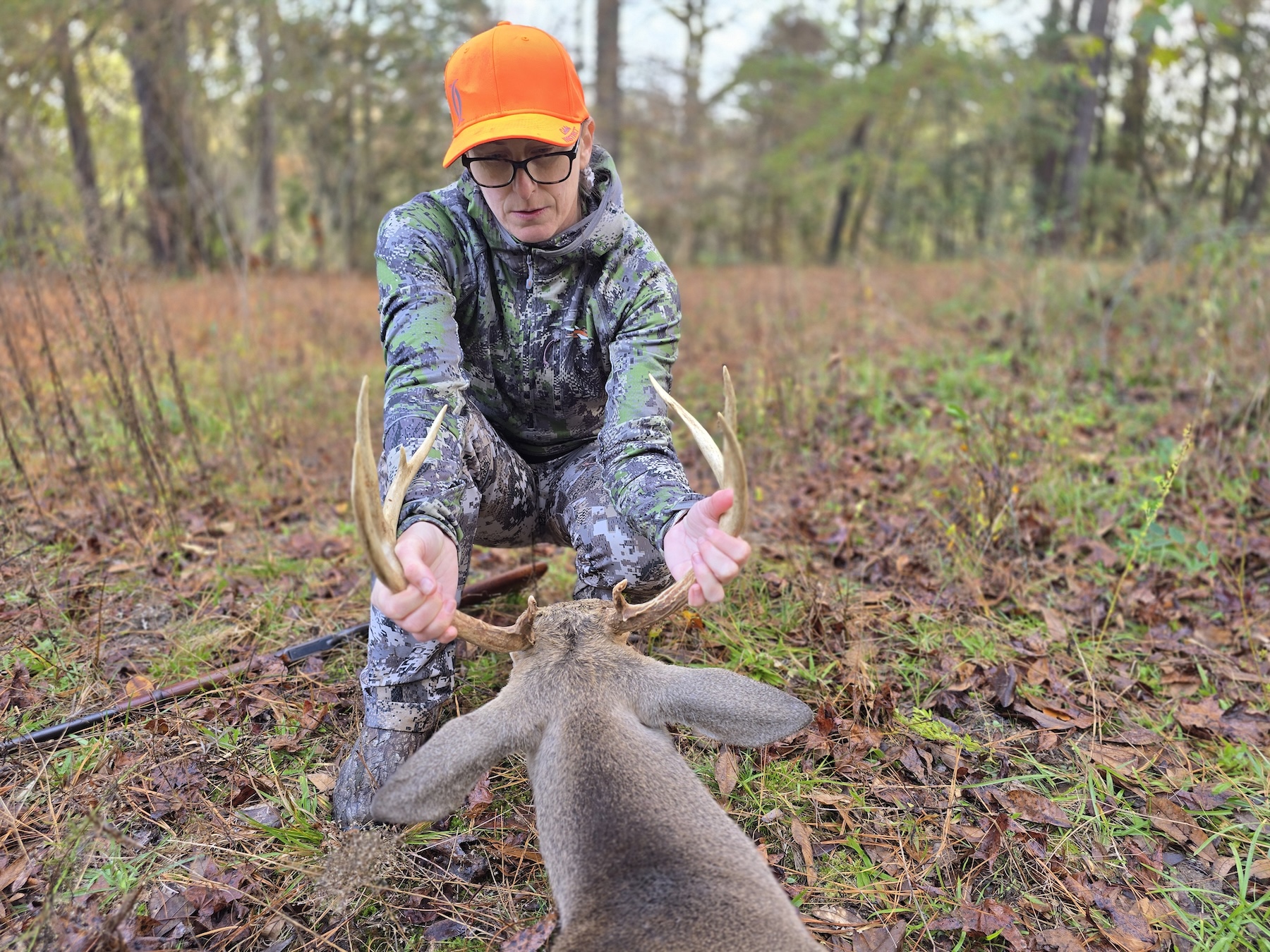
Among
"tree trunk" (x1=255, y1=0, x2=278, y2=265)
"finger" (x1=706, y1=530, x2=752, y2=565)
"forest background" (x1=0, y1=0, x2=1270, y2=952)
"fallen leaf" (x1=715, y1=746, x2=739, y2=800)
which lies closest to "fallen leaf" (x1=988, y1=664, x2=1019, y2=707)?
"forest background" (x1=0, y1=0, x2=1270, y2=952)

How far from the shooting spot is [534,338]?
11.1ft

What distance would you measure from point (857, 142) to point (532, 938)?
75.6 ft

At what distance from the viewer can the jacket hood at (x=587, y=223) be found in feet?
10.4

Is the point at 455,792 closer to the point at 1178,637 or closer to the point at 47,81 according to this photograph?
the point at 1178,637

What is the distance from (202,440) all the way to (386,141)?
50.7 feet

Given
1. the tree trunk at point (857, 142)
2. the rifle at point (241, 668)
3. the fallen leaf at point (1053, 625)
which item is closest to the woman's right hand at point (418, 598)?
the rifle at point (241, 668)

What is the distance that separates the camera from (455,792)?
7.10 ft

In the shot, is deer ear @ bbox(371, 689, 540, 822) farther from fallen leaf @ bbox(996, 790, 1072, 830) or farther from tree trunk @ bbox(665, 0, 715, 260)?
tree trunk @ bbox(665, 0, 715, 260)

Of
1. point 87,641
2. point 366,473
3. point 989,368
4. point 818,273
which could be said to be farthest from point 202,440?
point 818,273

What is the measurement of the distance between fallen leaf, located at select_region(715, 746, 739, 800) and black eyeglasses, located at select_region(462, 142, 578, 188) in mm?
2001

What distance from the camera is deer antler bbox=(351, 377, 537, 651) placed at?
77.3 inches

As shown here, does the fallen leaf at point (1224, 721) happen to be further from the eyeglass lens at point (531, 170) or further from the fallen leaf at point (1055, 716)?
the eyeglass lens at point (531, 170)

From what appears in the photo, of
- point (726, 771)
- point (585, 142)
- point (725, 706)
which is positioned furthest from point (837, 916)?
point (585, 142)

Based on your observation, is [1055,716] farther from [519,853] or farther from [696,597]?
[519,853]
